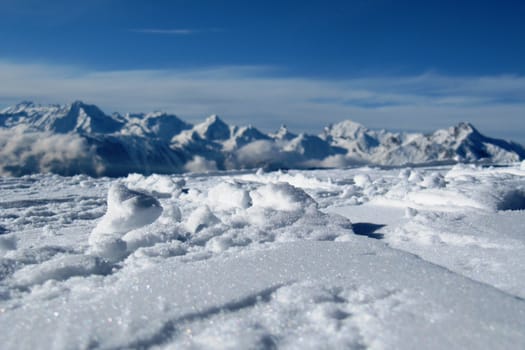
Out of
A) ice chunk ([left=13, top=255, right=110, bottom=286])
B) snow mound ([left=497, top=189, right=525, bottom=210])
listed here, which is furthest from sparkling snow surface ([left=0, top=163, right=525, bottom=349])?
snow mound ([left=497, top=189, right=525, bottom=210])

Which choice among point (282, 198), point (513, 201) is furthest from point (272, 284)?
point (513, 201)

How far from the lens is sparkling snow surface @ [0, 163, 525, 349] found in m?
2.97

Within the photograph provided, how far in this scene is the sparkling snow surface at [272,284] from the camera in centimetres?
297

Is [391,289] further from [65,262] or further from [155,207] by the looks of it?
[155,207]

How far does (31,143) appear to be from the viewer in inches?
6914

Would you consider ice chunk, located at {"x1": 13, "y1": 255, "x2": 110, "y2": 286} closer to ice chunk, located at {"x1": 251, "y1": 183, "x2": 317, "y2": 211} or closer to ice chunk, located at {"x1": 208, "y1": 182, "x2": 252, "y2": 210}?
ice chunk, located at {"x1": 251, "y1": 183, "x2": 317, "y2": 211}

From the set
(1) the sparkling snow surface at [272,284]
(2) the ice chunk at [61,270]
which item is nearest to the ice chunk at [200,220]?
(1) the sparkling snow surface at [272,284]

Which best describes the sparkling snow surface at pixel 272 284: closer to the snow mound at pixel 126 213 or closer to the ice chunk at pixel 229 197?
the snow mound at pixel 126 213

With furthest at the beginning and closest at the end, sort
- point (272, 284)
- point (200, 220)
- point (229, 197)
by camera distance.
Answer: point (229, 197) < point (200, 220) < point (272, 284)

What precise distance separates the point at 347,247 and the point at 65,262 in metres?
2.74

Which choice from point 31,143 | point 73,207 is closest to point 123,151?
point 31,143

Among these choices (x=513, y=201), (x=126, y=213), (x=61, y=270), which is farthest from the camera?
(x=513, y=201)

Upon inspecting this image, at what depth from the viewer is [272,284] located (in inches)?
147

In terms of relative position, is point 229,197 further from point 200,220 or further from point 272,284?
point 272,284
